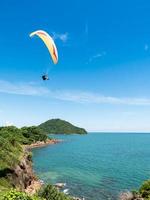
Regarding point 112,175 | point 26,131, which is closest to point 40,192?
point 112,175

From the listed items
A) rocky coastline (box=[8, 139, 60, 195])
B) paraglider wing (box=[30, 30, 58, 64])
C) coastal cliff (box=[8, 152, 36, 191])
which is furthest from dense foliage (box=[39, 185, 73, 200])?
paraglider wing (box=[30, 30, 58, 64])

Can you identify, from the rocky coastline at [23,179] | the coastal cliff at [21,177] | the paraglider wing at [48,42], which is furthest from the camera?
the rocky coastline at [23,179]

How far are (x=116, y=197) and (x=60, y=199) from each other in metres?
19.4

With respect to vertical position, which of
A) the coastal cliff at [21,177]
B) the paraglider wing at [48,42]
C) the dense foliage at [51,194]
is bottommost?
the dense foliage at [51,194]

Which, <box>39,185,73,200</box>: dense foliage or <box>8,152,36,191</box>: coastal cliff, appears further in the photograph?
<box>8,152,36,191</box>: coastal cliff

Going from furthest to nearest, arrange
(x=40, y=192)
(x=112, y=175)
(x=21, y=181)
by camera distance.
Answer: (x=112, y=175), (x=21, y=181), (x=40, y=192)

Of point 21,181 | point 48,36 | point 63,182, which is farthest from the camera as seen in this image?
point 63,182

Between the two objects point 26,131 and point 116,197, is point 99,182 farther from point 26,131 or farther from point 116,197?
point 26,131

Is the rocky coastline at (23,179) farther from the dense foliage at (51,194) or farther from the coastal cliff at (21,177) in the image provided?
the dense foliage at (51,194)

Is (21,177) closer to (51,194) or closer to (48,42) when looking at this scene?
(51,194)

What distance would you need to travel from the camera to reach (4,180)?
4116 cm

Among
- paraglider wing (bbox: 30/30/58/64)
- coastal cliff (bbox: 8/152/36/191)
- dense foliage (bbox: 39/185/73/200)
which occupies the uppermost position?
paraglider wing (bbox: 30/30/58/64)

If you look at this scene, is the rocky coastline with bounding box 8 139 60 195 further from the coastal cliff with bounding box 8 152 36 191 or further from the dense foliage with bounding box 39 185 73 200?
the dense foliage with bounding box 39 185 73 200

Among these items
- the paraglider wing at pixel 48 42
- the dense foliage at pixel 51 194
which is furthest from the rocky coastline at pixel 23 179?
the paraglider wing at pixel 48 42
